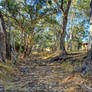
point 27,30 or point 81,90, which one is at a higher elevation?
point 27,30

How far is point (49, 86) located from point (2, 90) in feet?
3.70

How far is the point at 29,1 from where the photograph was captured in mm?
9570

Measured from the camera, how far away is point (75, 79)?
2.88 m

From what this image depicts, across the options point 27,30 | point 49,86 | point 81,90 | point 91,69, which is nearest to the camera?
point 81,90

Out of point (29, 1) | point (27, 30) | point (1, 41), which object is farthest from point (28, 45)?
point (1, 41)

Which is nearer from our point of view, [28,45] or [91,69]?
[91,69]

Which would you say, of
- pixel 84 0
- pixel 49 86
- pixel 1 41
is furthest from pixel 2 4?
pixel 49 86

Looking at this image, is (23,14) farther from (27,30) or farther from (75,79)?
(75,79)

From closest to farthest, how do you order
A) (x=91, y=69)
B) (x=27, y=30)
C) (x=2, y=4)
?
(x=91, y=69), (x=2, y=4), (x=27, y=30)

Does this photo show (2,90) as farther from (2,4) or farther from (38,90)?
(2,4)

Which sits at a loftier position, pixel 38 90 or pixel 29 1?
pixel 29 1

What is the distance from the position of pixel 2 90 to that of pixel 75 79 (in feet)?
6.15

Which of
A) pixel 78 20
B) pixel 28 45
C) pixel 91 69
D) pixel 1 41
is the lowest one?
pixel 28 45

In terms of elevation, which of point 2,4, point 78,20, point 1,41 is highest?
point 2,4
